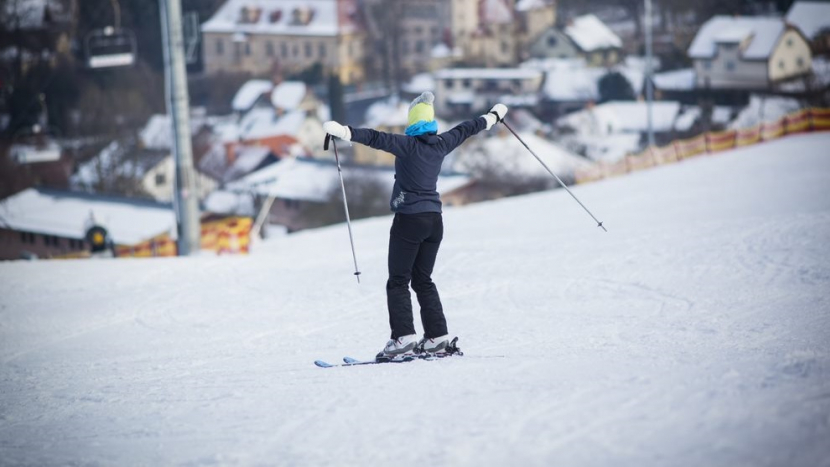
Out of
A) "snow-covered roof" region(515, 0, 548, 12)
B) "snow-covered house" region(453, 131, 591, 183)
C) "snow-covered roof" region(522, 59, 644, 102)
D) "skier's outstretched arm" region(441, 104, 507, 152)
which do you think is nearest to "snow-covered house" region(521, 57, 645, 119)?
"snow-covered roof" region(522, 59, 644, 102)

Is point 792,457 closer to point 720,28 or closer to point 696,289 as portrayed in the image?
point 696,289

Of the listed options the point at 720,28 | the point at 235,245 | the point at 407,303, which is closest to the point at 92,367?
the point at 407,303

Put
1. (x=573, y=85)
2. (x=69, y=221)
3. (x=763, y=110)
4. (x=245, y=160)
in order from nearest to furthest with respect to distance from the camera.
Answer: (x=69, y=221), (x=763, y=110), (x=245, y=160), (x=573, y=85)

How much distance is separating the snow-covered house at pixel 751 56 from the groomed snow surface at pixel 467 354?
35.6m

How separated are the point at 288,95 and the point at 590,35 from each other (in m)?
17.1

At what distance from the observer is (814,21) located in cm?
4969

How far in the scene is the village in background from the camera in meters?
31.4

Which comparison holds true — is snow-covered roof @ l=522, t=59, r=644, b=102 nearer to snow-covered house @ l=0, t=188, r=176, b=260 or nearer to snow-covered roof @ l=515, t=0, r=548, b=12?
snow-covered roof @ l=515, t=0, r=548, b=12

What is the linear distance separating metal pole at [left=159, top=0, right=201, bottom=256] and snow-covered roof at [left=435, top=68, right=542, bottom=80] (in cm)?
3754

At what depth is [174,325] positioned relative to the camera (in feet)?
25.7

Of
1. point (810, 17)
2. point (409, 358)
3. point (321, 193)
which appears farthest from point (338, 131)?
point (810, 17)

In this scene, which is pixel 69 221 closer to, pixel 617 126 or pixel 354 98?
pixel 617 126

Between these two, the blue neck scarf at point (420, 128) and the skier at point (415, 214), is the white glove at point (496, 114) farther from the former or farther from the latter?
the blue neck scarf at point (420, 128)

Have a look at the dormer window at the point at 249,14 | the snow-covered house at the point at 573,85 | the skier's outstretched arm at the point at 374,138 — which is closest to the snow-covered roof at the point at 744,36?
the snow-covered house at the point at 573,85
